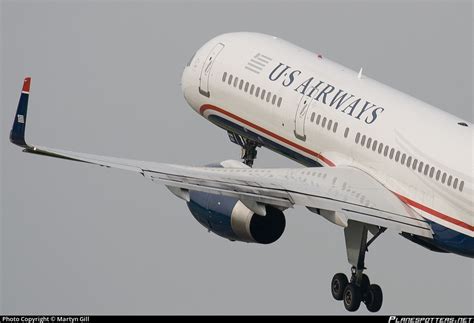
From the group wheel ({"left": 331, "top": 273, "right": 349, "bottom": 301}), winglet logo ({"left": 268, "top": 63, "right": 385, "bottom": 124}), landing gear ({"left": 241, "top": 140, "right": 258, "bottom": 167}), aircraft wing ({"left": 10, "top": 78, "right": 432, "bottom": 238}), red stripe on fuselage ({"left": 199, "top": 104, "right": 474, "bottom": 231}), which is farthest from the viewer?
landing gear ({"left": 241, "top": 140, "right": 258, "bottom": 167})

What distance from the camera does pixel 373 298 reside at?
84.3 metres

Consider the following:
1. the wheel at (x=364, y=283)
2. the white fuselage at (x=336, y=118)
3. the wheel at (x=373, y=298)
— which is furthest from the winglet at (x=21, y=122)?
the wheel at (x=373, y=298)

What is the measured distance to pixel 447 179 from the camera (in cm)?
8050

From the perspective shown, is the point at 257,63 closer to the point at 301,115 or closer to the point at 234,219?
the point at 301,115

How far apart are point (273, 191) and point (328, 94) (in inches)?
288

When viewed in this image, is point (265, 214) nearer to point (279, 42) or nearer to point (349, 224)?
point (349, 224)

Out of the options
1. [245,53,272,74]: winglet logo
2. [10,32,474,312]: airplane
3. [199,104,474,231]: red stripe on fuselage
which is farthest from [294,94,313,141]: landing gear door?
[245,53,272,74]: winglet logo

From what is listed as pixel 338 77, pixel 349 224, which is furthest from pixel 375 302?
pixel 338 77

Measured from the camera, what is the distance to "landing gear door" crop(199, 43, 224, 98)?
9188cm

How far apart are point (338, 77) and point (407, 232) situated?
854cm

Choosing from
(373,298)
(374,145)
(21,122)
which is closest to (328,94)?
(374,145)

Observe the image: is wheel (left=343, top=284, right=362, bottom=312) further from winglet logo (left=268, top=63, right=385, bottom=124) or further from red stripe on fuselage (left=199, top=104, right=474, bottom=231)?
winglet logo (left=268, top=63, right=385, bottom=124)

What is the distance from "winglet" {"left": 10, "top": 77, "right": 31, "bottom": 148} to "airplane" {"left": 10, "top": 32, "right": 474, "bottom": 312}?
3 centimetres

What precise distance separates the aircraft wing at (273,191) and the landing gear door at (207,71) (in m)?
9.52
